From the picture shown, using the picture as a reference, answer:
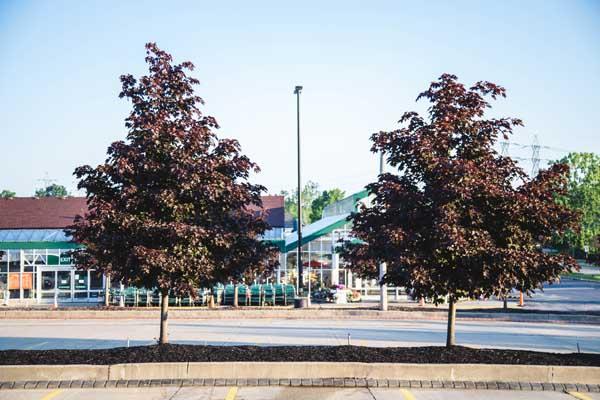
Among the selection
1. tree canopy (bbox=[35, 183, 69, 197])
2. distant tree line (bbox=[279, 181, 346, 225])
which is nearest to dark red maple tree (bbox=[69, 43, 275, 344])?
distant tree line (bbox=[279, 181, 346, 225])

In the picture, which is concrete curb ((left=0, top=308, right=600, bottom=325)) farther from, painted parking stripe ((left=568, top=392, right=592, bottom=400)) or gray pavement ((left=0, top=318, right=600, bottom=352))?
painted parking stripe ((left=568, top=392, right=592, bottom=400))

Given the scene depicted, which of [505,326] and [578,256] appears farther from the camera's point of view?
[578,256]

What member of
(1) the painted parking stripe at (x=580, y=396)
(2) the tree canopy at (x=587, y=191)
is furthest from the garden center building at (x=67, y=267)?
(2) the tree canopy at (x=587, y=191)

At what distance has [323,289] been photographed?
34062mm

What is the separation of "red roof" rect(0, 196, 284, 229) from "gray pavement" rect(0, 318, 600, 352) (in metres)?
16.5

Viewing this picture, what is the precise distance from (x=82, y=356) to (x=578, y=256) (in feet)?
266

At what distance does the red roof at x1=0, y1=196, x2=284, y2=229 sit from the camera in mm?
40491

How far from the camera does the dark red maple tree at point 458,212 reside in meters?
11.5

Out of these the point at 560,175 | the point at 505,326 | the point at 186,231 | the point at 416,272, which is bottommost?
the point at 505,326

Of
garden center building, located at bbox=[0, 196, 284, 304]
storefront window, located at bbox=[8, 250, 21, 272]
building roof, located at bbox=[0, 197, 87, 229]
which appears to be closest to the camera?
garden center building, located at bbox=[0, 196, 284, 304]

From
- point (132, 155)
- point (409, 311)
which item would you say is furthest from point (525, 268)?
point (409, 311)

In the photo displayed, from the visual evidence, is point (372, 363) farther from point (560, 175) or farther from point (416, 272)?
point (560, 175)

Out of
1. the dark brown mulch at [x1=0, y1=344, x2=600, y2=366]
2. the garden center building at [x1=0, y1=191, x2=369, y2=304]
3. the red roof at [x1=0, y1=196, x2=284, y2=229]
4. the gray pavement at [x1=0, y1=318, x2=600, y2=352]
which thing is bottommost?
the gray pavement at [x1=0, y1=318, x2=600, y2=352]

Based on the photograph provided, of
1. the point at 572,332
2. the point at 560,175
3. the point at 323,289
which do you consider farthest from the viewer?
the point at 323,289
